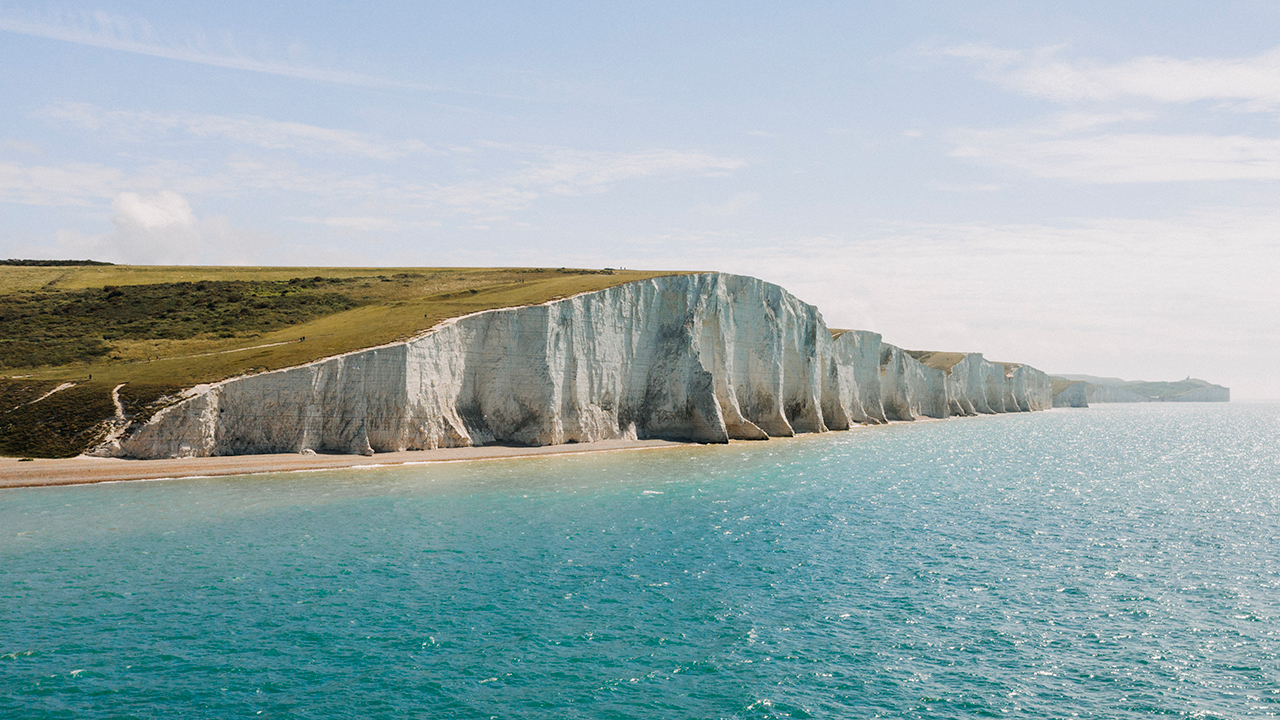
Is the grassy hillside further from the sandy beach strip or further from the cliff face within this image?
the sandy beach strip

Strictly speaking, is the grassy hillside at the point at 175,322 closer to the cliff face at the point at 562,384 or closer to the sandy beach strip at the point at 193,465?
the cliff face at the point at 562,384

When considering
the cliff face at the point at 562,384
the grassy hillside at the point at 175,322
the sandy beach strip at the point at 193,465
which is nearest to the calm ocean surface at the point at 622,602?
the sandy beach strip at the point at 193,465

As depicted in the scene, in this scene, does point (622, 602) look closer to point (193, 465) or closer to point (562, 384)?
point (193, 465)

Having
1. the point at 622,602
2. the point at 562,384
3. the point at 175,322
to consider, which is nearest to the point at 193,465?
the point at 562,384

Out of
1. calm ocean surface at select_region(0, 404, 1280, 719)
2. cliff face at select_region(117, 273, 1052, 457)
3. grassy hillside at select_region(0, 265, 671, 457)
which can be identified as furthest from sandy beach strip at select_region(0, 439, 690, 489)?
grassy hillside at select_region(0, 265, 671, 457)

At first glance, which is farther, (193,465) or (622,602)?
(193,465)
